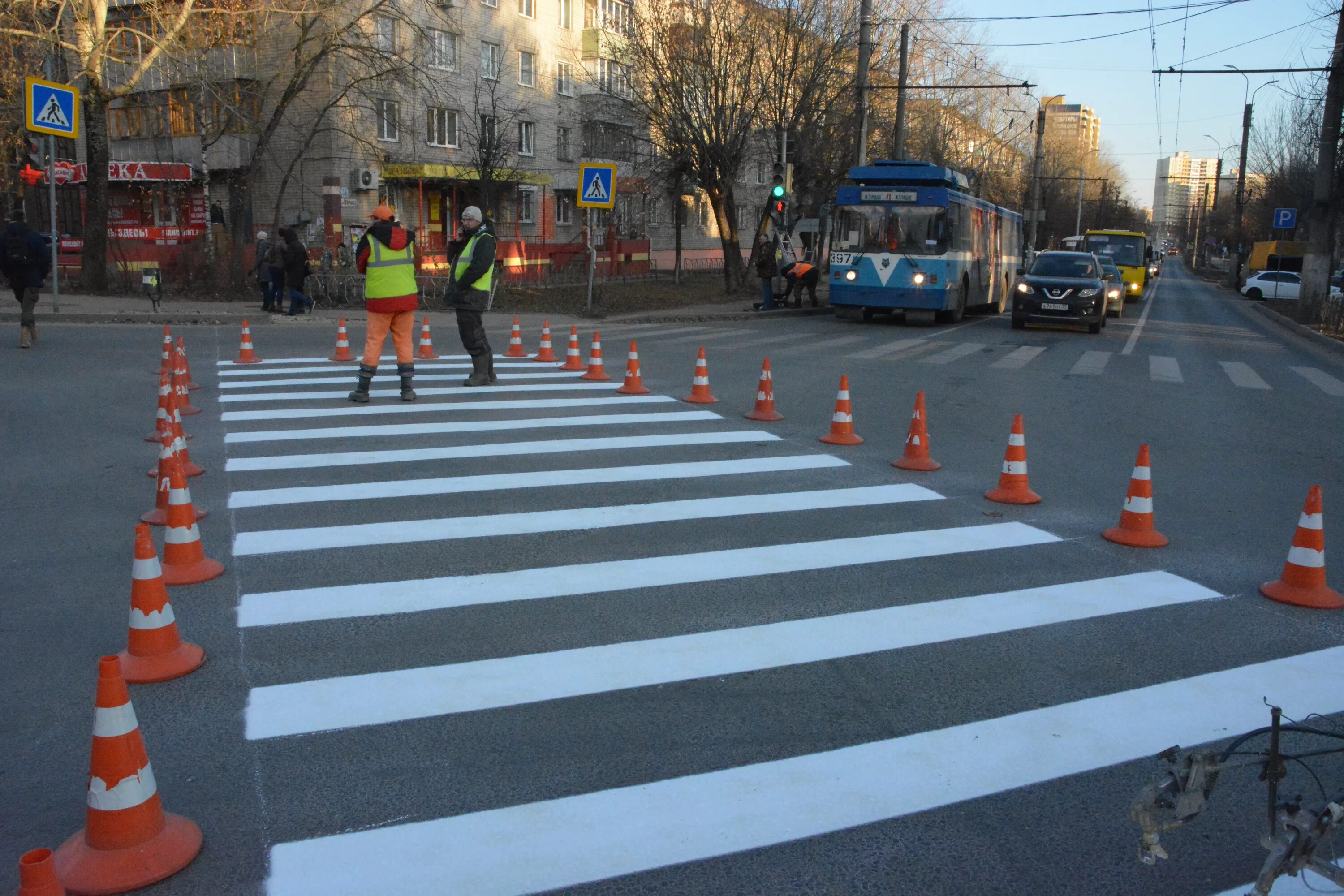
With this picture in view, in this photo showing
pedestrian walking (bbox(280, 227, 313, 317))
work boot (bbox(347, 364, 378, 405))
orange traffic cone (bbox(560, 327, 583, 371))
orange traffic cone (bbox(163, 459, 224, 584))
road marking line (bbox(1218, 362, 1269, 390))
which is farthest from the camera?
pedestrian walking (bbox(280, 227, 313, 317))

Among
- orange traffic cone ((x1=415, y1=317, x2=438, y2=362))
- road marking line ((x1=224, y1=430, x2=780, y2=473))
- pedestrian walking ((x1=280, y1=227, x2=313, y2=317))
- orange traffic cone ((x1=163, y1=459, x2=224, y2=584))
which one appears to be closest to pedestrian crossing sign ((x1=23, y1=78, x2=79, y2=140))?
pedestrian walking ((x1=280, y1=227, x2=313, y2=317))

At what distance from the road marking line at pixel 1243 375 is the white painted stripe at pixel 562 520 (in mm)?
9893

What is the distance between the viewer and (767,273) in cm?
2747

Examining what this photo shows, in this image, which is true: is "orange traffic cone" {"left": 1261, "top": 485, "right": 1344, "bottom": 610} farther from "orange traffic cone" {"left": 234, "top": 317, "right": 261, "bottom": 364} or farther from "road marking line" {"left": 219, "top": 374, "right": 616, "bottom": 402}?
"orange traffic cone" {"left": 234, "top": 317, "right": 261, "bottom": 364}

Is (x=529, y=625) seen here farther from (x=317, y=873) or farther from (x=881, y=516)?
(x=881, y=516)

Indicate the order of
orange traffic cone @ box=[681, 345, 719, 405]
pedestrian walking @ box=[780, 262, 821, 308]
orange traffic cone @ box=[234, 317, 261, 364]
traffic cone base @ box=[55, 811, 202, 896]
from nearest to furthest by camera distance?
traffic cone base @ box=[55, 811, 202, 896]
orange traffic cone @ box=[681, 345, 719, 405]
orange traffic cone @ box=[234, 317, 261, 364]
pedestrian walking @ box=[780, 262, 821, 308]

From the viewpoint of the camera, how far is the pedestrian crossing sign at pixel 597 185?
2231cm

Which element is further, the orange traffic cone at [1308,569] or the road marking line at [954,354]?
the road marking line at [954,354]

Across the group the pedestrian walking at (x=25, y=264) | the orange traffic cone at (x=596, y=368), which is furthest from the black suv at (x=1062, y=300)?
the pedestrian walking at (x=25, y=264)

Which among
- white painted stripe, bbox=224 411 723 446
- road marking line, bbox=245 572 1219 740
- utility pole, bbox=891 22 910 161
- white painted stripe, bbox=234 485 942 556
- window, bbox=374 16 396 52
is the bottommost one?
road marking line, bbox=245 572 1219 740

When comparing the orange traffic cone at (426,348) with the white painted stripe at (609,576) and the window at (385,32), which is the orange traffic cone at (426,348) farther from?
the window at (385,32)

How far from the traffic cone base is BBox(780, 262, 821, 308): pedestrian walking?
26088mm

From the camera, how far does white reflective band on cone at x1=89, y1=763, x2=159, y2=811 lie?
3125 mm

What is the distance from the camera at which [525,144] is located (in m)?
46.2
